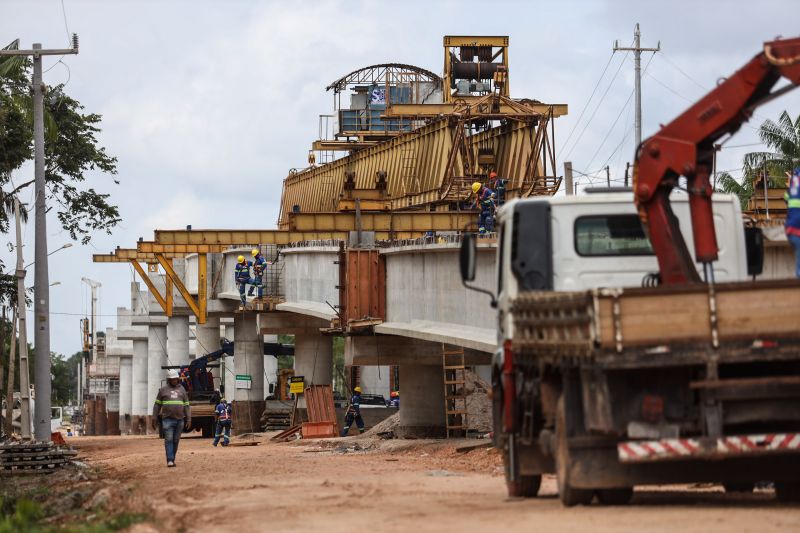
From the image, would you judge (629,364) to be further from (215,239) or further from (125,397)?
(125,397)

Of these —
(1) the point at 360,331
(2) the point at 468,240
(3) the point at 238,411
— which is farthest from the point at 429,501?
(3) the point at 238,411

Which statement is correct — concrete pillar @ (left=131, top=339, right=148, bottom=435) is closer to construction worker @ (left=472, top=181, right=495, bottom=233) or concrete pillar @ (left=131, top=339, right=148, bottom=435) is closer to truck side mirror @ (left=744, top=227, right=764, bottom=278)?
construction worker @ (left=472, top=181, right=495, bottom=233)

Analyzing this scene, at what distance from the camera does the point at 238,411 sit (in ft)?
195

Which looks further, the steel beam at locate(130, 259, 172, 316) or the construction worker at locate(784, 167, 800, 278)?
the steel beam at locate(130, 259, 172, 316)

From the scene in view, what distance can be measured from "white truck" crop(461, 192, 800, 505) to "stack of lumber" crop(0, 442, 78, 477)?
53.5 ft

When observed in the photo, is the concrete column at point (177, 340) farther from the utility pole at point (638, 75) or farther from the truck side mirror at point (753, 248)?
the truck side mirror at point (753, 248)

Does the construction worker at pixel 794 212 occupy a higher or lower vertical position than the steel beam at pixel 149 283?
lower

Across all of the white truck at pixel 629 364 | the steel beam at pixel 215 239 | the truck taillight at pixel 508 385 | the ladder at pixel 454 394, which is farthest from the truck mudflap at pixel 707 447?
the steel beam at pixel 215 239

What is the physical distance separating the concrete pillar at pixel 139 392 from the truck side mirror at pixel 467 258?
263 ft

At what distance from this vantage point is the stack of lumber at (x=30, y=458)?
95.7 feet

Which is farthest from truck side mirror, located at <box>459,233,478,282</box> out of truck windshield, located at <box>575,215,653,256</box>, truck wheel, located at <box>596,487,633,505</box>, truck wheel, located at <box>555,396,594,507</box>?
truck wheel, located at <box>596,487,633,505</box>

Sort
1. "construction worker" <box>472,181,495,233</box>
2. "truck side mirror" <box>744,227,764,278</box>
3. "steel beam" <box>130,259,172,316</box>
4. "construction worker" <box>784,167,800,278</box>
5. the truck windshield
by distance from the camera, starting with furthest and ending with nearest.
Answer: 1. "steel beam" <box>130,259,172,316</box>
2. "construction worker" <box>472,181,495,233</box>
3. "truck side mirror" <box>744,227,764,278</box>
4. "construction worker" <box>784,167,800,278</box>
5. the truck windshield

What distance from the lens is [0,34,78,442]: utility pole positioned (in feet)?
107

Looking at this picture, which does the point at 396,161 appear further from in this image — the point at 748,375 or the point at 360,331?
the point at 748,375
